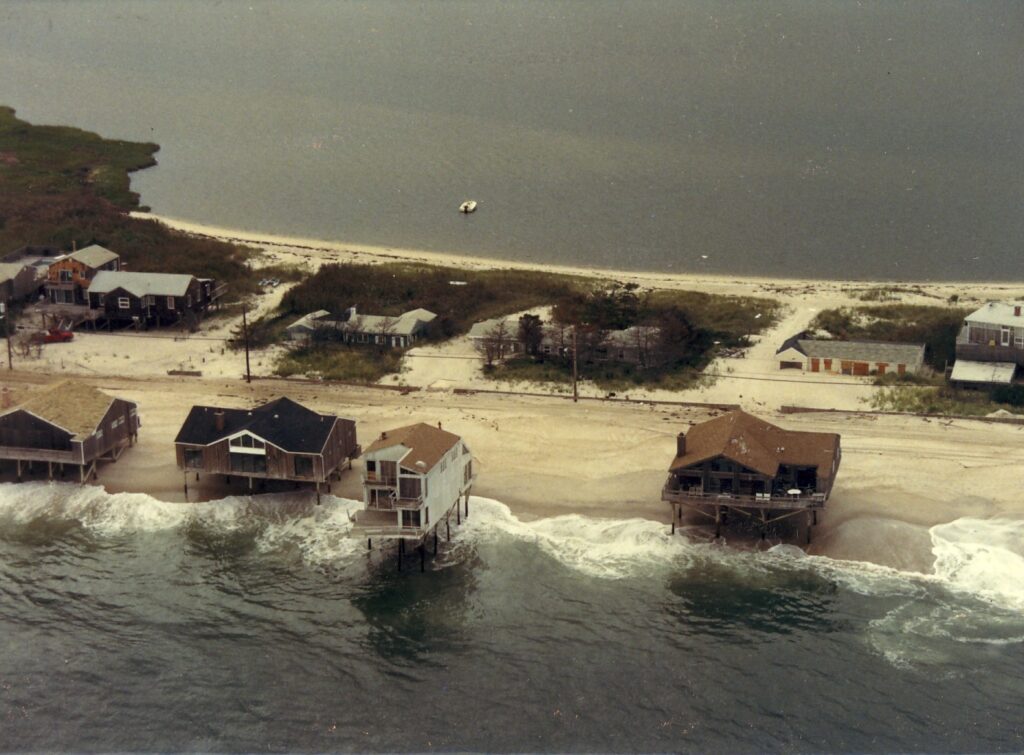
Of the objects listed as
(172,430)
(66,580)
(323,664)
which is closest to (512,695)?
(323,664)

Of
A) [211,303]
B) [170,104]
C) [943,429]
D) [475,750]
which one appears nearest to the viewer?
[475,750]

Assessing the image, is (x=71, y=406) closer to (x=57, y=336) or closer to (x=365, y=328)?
(x=57, y=336)

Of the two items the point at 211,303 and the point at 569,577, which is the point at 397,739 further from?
the point at 211,303

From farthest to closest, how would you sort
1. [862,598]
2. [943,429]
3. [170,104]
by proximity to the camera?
[170,104], [943,429], [862,598]

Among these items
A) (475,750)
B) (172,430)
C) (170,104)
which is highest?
(170,104)

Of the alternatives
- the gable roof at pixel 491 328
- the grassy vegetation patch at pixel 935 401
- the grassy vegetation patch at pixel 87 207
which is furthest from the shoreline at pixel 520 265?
the grassy vegetation patch at pixel 935 401

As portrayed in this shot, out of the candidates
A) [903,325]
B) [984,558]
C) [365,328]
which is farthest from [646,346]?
[984,558]

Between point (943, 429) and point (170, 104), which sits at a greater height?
point (170, 104)

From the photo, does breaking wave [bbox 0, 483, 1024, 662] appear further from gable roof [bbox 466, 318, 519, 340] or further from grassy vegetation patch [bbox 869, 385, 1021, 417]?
gable roof [bbox 466, 318, 519, 340]
